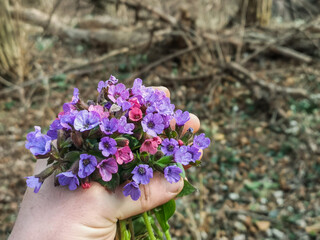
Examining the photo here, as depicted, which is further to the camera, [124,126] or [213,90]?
[213,90]

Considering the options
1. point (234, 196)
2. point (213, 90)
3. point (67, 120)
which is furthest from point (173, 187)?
point (213, 90)

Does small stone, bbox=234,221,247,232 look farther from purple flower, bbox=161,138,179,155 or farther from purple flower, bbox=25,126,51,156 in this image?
purple flower, bbox=25,126,51,156

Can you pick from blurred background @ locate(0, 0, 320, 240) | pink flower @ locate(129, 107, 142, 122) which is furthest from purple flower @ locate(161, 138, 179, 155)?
blurred background @ locate(0, 0, 320, 240)

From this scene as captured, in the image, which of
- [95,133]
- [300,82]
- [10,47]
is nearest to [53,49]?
[10,47]

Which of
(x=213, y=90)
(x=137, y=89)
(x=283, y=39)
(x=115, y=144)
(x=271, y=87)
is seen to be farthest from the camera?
(x=283, y=39)

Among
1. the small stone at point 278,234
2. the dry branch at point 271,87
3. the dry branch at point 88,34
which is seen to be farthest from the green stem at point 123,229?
the dry branch at point 88,34

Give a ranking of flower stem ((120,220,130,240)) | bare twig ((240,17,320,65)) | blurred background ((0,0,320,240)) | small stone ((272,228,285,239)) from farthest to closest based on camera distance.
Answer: bare twig ((240,17,320,65)), blurred background ((0,0,320,240)), small stone ((272,228,285,239)), flower stem ((120,220,130,240))

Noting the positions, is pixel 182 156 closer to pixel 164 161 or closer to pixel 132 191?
pixel 164 161

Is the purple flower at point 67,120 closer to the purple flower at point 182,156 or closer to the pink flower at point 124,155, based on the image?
the pink flower at point 124,155
